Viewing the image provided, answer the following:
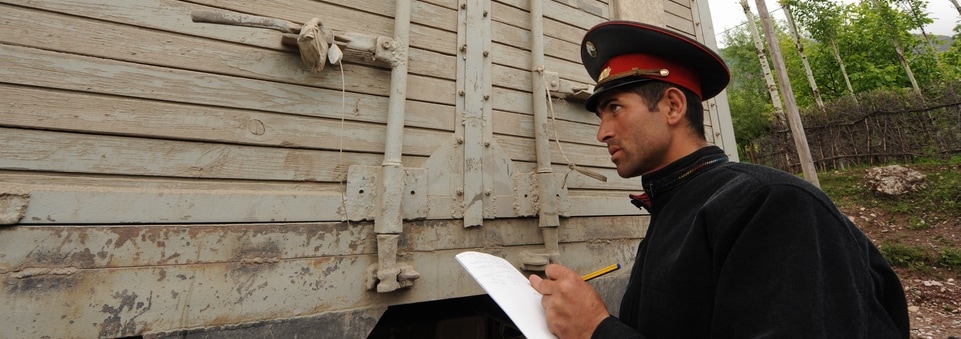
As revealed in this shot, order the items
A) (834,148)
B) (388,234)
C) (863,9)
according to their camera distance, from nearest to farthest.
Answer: (388,234), (834,148), (863,9)

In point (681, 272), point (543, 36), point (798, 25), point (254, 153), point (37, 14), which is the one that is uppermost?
point (798, 25)

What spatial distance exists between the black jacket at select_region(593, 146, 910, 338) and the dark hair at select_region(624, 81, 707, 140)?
0.69ft

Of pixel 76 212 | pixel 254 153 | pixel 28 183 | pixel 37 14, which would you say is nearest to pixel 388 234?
pixel 254 153

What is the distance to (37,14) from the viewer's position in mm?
1972

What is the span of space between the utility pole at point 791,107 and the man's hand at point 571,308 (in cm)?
948

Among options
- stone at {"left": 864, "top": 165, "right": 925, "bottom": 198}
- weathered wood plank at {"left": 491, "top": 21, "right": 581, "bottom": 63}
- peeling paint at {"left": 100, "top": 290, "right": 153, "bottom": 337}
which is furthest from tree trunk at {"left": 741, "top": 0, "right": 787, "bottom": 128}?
peeling paint at {"left": 100, "top": 290, "right": 153, "bottom": 337}

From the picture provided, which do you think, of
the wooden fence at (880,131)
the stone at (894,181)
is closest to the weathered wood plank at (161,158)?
the stone at (894,181)

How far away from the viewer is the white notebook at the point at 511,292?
1.07 metres

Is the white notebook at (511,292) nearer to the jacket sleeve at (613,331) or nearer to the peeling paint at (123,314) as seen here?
the jacket sleeve at (613,331)

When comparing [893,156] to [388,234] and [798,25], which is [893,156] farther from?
[388,234]

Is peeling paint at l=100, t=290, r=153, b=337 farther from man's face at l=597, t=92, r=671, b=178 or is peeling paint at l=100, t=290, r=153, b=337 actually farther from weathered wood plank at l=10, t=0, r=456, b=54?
man's face at l=597, t=92, r=671, b=178

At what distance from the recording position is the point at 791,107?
28.4 ft

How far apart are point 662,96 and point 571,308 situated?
810mm

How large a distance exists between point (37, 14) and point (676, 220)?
3.23 m
